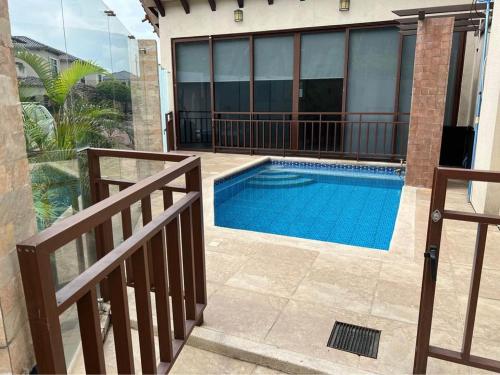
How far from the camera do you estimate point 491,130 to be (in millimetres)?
3662

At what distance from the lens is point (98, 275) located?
3.25 ft

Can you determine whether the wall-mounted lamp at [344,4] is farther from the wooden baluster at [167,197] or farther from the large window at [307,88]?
the wooden baluster at [167,197]

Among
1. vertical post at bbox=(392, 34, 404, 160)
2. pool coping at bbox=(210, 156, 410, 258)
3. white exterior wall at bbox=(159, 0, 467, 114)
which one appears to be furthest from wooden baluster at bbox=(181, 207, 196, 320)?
white exterior wall at bbox=(159, 0, 467, 114)

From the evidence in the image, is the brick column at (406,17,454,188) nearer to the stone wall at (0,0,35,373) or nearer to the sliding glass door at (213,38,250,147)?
the sliding glass door at (213,38,250,147)

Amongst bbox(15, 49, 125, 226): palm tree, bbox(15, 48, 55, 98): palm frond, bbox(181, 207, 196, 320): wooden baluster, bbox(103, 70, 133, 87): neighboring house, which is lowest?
bbox(181, 207, 196, 320): wooden baluster

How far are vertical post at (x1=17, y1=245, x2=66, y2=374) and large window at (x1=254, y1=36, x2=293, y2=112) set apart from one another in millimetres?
7413

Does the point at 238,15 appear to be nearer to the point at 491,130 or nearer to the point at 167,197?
the point at 491,130

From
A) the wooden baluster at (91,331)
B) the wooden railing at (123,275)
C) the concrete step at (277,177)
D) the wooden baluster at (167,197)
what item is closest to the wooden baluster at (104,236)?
the wooden railing at (123,275)

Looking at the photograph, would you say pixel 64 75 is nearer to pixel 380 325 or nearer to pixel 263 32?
pixel 380 325

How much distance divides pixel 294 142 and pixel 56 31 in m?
6.35

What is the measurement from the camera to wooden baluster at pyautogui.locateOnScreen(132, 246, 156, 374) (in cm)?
123

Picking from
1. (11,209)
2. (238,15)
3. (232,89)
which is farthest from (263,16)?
(11,209)

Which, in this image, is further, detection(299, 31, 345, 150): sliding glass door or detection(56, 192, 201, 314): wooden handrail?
detection(299, 31, 345, 150): sliding glass door

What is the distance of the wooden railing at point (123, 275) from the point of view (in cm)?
83
